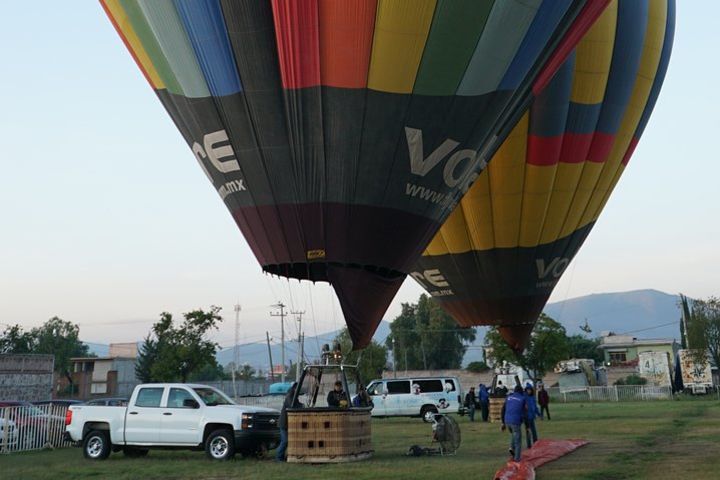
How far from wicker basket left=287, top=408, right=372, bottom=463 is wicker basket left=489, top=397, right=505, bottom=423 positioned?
14.4 m

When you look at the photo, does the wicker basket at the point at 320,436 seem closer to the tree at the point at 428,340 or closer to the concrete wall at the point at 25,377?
the concrete wall at the point at 25,377

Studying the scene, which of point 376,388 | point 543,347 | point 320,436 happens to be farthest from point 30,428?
point 543,347

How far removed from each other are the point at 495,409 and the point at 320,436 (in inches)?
597

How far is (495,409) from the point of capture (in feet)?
89.7

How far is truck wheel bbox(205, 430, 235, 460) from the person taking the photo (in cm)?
1499

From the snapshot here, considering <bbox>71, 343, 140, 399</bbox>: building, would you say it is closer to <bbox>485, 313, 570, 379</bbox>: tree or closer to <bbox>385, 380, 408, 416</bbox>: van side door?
<bbox>485, 313, 570, 379</bbox>: tree

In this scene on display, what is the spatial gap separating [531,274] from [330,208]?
12.0 m

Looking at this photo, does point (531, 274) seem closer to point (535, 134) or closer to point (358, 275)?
point (535, 134)

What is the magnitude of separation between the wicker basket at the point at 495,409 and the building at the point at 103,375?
50.5m

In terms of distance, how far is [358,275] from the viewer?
13.8m

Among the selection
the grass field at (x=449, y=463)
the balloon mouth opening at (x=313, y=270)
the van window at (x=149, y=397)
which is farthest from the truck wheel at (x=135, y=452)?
the balloon mouth opening at (x=313, y=270)

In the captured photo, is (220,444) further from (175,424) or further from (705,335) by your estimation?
(705,335)

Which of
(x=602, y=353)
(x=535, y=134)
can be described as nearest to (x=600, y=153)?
(x=535, y=134)

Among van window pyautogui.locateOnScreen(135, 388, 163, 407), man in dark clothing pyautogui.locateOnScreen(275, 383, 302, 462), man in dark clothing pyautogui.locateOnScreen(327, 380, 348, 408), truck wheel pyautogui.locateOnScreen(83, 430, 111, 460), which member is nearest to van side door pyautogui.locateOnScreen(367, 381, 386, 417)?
van window pyautogui.locateOnScreen(135, 388, 163, 407)
